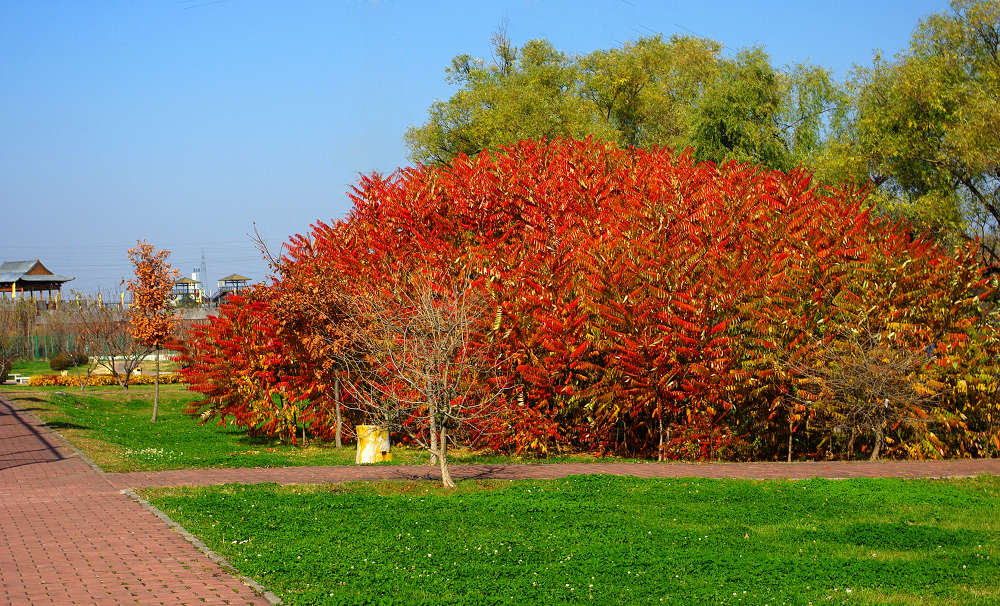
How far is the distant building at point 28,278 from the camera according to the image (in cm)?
7200

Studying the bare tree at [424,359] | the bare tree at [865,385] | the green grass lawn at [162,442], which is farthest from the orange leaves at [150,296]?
the bare tree at [865,385]

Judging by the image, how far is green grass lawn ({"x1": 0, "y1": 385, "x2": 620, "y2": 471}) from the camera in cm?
1493

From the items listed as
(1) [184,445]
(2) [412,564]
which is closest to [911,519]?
(2) [412,564]

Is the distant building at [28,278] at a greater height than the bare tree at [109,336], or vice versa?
the distant building at [28,278]

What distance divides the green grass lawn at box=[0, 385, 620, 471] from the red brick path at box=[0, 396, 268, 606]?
2.22 metres

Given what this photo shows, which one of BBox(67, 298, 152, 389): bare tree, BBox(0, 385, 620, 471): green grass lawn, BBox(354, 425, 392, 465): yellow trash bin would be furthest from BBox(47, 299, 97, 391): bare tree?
BBox(354, 425, 392, 465): yellow trash bin

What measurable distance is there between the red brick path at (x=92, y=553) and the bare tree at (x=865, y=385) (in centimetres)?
953

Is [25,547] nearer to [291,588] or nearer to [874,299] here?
[291,588]

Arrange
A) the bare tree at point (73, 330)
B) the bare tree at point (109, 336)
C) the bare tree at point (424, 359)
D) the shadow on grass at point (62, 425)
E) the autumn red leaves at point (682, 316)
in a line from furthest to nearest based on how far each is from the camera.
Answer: the bare tree at point (73, 330), the bare tree at point (109, 336), the shadow on grass at point (62, 425), the autumn red leaves at point (682, 316), the bare tree at point (424, 359)

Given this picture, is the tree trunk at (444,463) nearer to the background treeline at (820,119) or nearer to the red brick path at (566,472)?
the red brick path at (566,472)

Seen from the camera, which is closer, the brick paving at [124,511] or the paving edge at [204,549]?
the paving edge at [204,549]

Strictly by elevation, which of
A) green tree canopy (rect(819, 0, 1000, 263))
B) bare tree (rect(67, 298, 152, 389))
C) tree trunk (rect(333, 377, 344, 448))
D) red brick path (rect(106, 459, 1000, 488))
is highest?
green tree canopy (rect(819, 0, 1000, 263))

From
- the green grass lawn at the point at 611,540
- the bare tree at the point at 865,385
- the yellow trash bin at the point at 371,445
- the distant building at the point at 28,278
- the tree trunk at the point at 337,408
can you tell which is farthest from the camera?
the distant building at the point at 28,278

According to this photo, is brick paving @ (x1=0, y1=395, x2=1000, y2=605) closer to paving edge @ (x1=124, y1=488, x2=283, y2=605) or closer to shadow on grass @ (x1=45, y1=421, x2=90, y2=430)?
paving edge @ (x1=124, y1=488, x2=283, y2=605)
